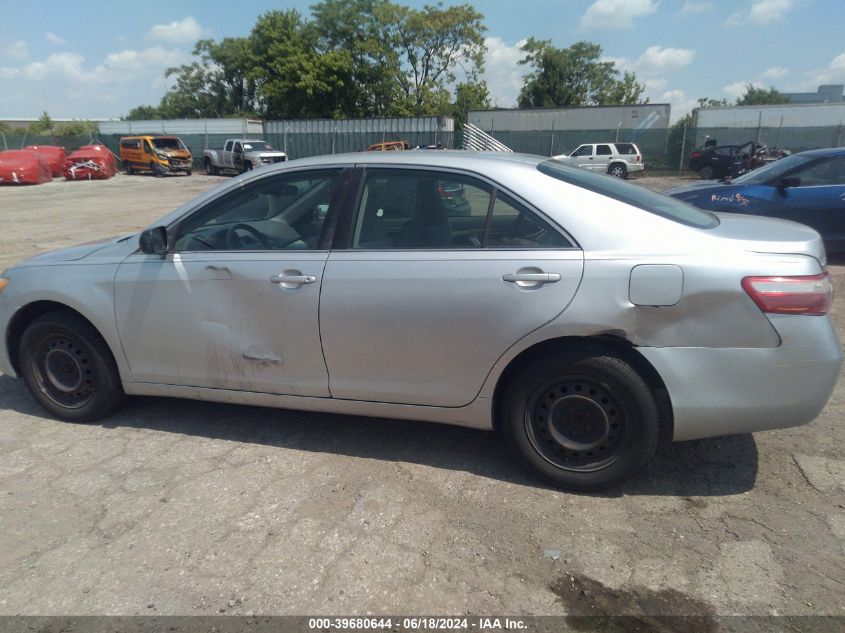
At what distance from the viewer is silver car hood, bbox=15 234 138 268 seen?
3703 millimetres

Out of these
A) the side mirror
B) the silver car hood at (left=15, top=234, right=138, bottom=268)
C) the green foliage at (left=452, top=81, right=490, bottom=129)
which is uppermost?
the green foliage at (left=452, top=81, right=490, bottom=129)

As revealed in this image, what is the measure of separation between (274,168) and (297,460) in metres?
1.66

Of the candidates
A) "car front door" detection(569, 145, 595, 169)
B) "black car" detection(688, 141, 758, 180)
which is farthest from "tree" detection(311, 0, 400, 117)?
"black car" detection(688, 141, 758, 180)

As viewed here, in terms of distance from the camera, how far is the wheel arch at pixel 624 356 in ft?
9.27

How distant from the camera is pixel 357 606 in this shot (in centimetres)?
233

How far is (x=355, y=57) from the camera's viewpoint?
48688 mm

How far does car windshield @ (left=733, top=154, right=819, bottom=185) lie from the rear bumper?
19.2 feet

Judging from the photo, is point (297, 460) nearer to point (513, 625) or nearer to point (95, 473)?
point (95, 473)

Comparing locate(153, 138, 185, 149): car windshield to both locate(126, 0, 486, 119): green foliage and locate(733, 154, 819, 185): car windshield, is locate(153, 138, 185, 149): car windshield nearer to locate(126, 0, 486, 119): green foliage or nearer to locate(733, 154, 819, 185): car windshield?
locate(126, 0, 486, 119): green foliage

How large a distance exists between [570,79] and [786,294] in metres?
62.8

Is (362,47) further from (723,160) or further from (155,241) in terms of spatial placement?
(155,241)

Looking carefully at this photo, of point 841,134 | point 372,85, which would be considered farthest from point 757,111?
point 372,85

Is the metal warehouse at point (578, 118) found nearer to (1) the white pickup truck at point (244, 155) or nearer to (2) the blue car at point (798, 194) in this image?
(1) the white pickup truck at point (244, 155)

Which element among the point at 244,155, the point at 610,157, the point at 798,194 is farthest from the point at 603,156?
the point at 798,194
